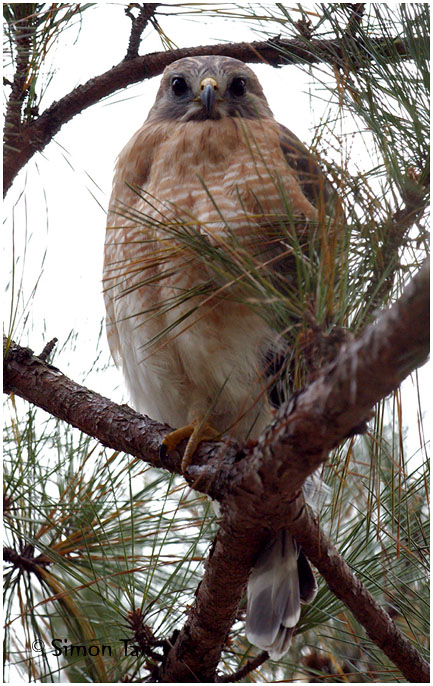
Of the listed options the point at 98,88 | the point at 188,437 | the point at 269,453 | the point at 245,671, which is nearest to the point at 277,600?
the point at 245,671

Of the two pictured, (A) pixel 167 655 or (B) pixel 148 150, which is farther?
(B) pixel 148 150

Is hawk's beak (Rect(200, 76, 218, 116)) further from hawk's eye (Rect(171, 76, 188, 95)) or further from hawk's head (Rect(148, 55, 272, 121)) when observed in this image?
hawk's eye (Rect(171, 76, 188, 95))

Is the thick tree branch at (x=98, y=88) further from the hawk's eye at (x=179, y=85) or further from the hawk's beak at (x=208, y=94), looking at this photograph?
the hawk's eye at (x=179, y=85)

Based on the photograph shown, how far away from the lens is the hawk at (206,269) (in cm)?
172

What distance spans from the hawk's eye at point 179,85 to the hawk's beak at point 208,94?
0.57 feet

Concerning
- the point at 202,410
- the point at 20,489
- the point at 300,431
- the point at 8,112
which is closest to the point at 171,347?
the point at 202,410

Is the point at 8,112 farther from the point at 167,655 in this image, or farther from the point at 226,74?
the point at 167,655

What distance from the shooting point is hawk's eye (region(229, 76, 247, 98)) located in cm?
270

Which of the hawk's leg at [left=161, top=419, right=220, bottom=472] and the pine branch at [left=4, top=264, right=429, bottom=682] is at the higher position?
the hawk's leg at [left=161, top=419, right=220, bottom=472]

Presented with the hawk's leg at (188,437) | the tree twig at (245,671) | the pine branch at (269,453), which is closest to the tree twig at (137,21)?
the pine branch at (269,453)

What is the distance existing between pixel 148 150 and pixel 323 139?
3.61 feet

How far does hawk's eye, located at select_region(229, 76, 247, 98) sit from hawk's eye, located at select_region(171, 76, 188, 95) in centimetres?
Result: 17

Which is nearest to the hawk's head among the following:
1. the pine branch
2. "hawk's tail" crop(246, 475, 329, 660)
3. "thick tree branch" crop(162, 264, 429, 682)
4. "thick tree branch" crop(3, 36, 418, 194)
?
"thick tree branch" crop(3, 36, 418, 194)

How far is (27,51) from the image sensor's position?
1972 millimetres
